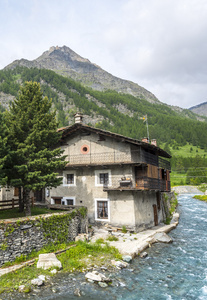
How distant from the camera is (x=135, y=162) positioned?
72.8 feet

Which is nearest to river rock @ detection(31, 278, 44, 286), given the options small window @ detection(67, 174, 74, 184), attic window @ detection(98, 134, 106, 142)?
small window @ detection(67, 174, 74, 184)

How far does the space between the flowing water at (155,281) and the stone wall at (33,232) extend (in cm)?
324

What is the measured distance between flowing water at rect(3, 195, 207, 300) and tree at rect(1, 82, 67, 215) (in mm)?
7534

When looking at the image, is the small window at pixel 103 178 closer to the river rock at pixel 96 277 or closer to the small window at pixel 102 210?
the small window at pixel 102 210

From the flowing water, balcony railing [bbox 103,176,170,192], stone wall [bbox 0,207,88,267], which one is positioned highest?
balcony railing [bbox 103,176,170,192]

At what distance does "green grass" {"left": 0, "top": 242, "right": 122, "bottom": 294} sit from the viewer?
11312mm

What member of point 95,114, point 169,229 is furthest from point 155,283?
point 95,114

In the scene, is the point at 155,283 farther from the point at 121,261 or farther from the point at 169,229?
the point at 169,229

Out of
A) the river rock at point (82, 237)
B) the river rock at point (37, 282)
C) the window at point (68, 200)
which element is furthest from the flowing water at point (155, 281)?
the window at point (68, 200)

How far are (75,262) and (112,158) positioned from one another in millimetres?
11911

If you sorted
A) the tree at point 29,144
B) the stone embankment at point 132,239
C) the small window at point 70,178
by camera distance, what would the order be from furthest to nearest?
the small window at point 70,178, the tree at point 29,144, the stone embankment at point 132,239

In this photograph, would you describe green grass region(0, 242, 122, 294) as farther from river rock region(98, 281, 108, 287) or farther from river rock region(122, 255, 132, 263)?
river rock region(98, 281, 108, 287)

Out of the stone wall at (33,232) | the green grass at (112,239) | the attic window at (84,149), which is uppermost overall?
the attic window at (84,149)

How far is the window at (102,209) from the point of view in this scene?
23.0 metres
